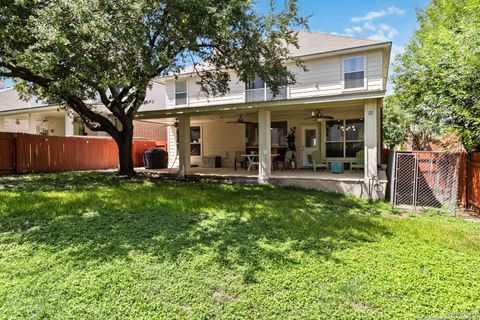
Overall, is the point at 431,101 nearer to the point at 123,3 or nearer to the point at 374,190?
the point at 374,190

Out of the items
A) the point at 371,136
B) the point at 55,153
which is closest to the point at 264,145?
the point at 371,136

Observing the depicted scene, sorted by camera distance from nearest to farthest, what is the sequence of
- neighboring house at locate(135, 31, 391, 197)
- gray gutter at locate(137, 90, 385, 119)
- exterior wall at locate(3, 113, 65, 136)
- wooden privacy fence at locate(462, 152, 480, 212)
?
wooden privacy fence at locate(462, 152, 480, 212) → gray gutter at locate(137, 90, 385, 119) → neighboring house at locate(135, 31, 391, 197) → exterior wall at locate(3, 113, 65, 136)

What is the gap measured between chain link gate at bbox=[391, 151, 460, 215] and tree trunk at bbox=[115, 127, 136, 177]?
9416 millimetres

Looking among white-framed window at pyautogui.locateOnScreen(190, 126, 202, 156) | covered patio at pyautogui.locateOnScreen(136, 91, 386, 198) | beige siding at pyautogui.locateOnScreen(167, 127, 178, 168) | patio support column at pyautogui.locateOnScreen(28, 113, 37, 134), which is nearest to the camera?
covered patio at pyautogui.locateOnScreen(136, 91, 386, 198)

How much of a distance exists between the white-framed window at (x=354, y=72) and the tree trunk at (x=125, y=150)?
9.48m

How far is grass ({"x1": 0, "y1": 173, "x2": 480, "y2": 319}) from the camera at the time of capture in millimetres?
3004

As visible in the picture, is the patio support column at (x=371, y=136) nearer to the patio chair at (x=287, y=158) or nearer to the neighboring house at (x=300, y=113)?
the neighboring house at (x=300, y=113)

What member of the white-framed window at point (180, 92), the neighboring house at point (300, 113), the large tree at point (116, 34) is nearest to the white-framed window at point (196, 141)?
the neighboring house at point (300, 113)

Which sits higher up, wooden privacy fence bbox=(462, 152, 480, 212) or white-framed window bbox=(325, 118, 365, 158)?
white-framed window bbox=(325, 118, 365, 158)

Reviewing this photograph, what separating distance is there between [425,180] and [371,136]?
1937 millimetres

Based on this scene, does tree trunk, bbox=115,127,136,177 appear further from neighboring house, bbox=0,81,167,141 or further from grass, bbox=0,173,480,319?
neighboring house, bbox=0,81,167,141

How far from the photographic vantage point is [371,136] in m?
8.98

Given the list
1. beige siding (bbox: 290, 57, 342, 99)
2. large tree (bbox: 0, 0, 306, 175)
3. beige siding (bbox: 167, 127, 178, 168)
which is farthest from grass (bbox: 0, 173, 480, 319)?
beige siding (bbox: 167, 127, 178, 168)

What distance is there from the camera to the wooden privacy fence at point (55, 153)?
1259cm
